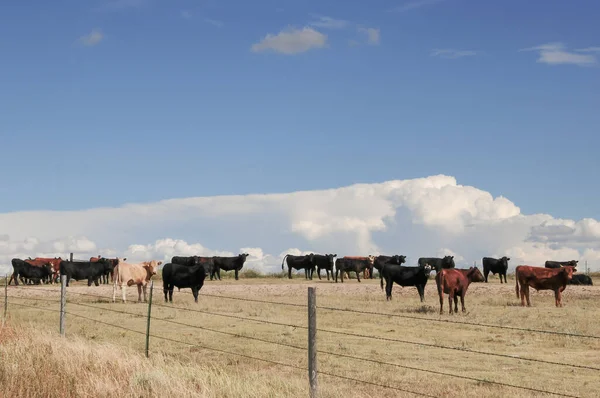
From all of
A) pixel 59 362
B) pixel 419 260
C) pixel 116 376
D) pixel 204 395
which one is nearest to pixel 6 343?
pixel 59 362

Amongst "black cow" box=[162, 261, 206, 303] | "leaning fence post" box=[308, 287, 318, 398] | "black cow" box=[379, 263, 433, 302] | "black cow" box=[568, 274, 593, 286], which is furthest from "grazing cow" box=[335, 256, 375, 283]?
"leaning fence post" box=[308, 287, 318, 398]

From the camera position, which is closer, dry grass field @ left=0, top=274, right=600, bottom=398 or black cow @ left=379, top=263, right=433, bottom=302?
dry grass field @ left=0, top=274, right=600, bottom=398

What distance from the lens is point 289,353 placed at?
16.4 metres

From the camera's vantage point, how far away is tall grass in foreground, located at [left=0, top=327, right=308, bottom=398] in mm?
10438

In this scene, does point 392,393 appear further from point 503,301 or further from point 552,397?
point 503,301

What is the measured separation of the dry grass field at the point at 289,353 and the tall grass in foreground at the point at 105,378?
0.09 ft

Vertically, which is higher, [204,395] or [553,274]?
[553,274]

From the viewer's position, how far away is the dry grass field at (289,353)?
36.4ft

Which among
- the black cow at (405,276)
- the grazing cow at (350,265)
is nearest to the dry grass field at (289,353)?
the black cow at (405,276)

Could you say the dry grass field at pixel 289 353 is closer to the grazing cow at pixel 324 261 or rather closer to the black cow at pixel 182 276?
the black cow at pixel 182 276

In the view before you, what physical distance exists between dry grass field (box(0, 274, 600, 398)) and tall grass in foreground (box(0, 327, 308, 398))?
3cm

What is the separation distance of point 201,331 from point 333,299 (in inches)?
485

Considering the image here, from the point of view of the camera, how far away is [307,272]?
2256 inches

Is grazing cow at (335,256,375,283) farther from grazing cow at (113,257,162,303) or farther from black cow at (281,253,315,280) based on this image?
grazing cow at (113,257,162,303)
